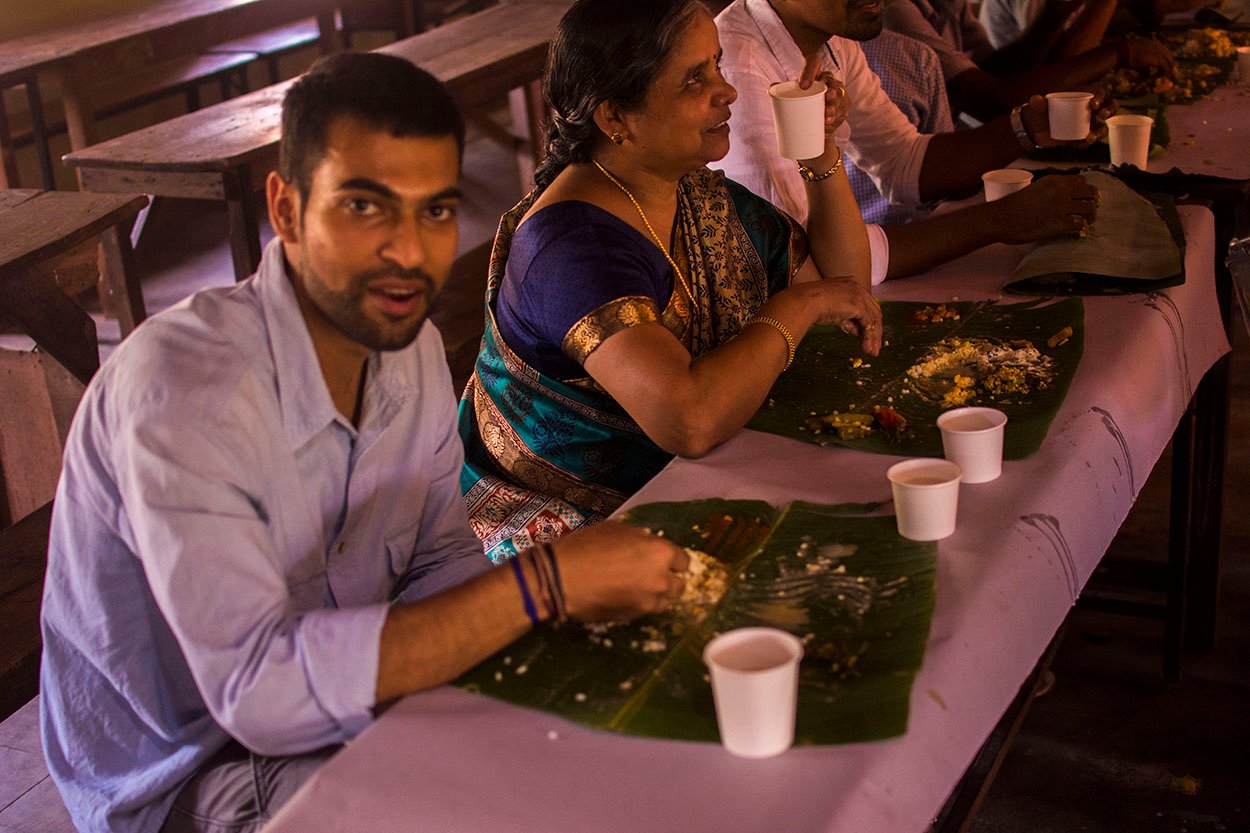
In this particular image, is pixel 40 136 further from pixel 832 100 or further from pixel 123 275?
pixel 832 100

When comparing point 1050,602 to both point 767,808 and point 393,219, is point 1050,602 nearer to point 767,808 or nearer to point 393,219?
point 767,808

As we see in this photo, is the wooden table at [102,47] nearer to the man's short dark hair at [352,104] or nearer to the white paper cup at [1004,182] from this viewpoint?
the white paper cup at [1004,182]

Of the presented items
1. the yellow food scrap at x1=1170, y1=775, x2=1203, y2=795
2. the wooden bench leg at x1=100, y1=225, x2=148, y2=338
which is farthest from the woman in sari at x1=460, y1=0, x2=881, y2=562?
the wooden bench leg at x1=100, y1=225, x2=148, y2=338

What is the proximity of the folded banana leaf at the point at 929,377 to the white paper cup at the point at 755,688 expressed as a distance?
74 centimetres

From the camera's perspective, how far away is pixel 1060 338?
2285mm

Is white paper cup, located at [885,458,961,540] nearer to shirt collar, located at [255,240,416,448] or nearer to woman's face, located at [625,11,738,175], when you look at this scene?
shirt collar, located at [255,240,416,448]

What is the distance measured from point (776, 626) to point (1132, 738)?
173 cm

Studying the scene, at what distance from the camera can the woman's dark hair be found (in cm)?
221

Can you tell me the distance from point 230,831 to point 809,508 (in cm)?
87

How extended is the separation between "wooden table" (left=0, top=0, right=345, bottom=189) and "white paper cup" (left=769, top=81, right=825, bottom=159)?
4.20 metres

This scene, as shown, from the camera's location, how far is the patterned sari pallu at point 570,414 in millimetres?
2309

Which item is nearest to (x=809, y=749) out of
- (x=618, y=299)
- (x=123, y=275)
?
(x=618, y=299)

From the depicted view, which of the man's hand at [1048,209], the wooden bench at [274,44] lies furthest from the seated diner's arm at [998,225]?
the wooden bench at [274,44]

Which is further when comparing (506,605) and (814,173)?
(814,173)
